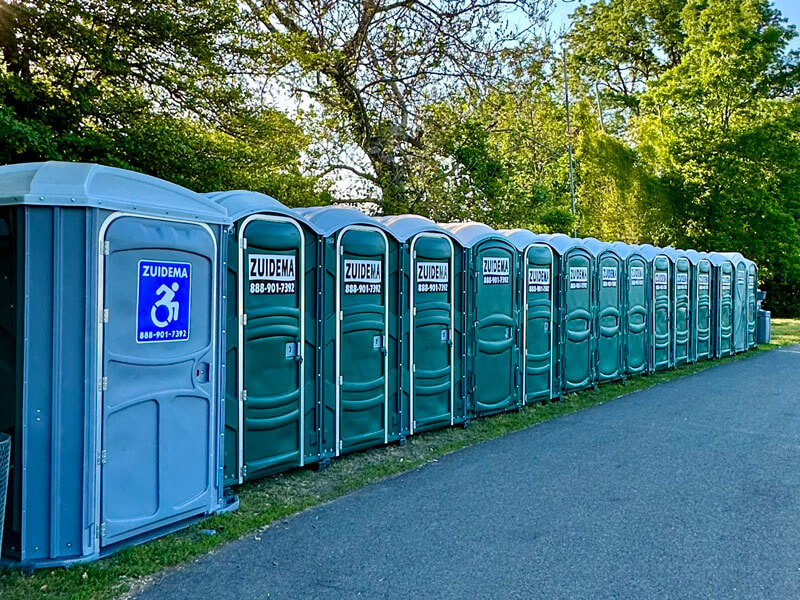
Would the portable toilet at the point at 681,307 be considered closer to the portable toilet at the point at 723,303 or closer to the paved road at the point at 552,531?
the portable toilet at the point at 723,303

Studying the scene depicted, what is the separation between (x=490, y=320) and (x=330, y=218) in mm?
2805

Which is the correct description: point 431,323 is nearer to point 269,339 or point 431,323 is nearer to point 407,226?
point 407,226

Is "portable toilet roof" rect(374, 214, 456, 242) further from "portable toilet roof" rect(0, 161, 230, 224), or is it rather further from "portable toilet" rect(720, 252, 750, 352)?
"portable toilet" rect(720, 252, 750, 352)

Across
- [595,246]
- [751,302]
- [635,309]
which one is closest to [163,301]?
[595,246]

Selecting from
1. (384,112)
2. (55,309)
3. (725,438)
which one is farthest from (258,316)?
(384,112)

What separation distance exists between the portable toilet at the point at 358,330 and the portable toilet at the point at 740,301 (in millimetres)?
10776

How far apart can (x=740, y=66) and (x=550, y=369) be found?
21.2 metres

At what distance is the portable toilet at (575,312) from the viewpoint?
31.0 ft

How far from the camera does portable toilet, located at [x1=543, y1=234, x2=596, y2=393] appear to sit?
9438mm

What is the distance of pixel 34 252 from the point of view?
3.69 m

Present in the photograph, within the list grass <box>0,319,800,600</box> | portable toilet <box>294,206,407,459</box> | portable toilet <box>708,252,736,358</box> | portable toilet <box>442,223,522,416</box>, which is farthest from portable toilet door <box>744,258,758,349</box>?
portable toilet <box>294,206,407,459</box>

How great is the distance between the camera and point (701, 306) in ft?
45.2

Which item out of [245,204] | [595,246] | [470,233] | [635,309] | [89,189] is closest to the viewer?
[89,189]

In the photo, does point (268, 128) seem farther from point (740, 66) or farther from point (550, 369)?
point (740, 66)
